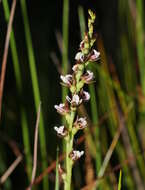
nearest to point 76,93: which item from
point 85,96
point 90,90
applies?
point 85,96

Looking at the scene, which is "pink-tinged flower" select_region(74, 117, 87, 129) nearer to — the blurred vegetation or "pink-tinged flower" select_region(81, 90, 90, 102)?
"pink-tinged flower" select_region(81, 90, 90, 102)

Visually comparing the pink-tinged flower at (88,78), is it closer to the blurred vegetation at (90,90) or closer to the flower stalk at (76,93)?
the flower stalk at (76,93)

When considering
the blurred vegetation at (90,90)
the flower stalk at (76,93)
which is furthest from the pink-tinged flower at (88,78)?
the blurred vegetation at (90,90)

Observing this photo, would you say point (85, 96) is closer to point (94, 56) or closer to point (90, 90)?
point (94, 56)

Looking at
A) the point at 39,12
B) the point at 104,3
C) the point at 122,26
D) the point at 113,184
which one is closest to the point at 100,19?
the point at 104,3

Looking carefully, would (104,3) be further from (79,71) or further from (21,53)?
(79,71)

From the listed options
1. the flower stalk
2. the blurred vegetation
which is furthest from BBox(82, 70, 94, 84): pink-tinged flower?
the blurred vegetation

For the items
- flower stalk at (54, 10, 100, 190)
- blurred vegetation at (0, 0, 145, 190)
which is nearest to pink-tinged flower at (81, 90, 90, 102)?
flower stalk at (54, 10, 100, 190)

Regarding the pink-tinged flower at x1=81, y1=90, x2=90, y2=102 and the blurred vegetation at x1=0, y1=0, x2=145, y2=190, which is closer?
the pink-tinged flower at x1=81, y1=90, x2=90, y2=102

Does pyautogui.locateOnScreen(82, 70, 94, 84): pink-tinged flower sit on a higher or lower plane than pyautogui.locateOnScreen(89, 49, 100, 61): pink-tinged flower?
lower
